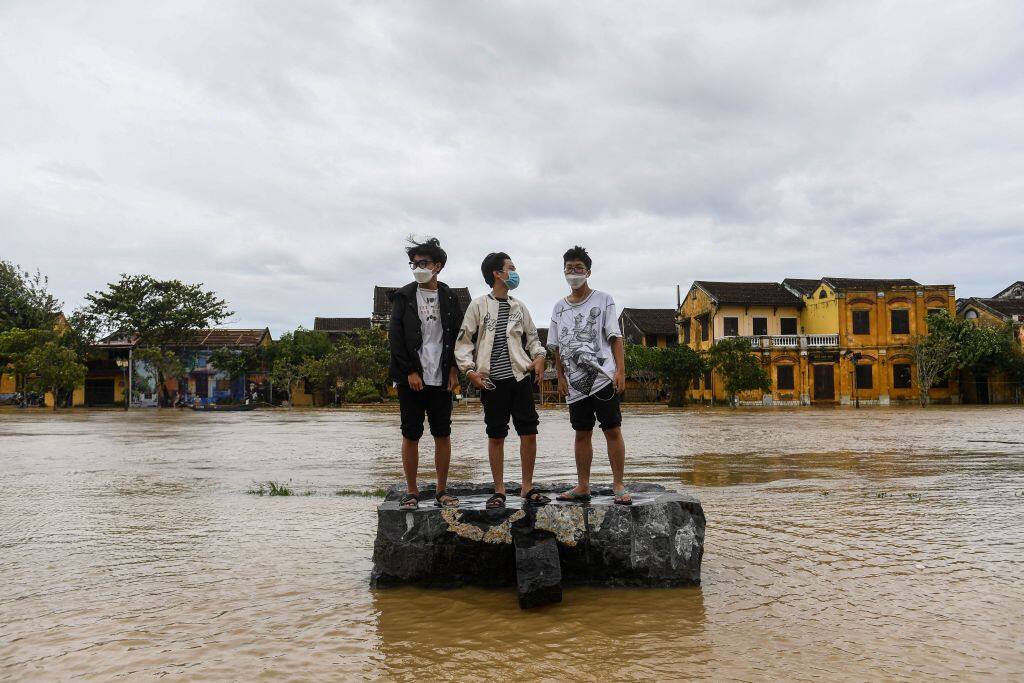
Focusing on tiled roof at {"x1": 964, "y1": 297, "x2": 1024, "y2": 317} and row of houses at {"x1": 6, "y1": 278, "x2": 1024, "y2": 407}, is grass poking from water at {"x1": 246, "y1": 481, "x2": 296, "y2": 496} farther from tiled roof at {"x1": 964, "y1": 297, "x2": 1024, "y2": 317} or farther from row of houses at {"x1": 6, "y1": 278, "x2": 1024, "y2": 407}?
tiled roof at {"x1": 964, "y1": 297, "x2": 1024, "y2": 317}

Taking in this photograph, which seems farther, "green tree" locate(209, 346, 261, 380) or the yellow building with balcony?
"green tree" locate(209, 346, 261, 380)

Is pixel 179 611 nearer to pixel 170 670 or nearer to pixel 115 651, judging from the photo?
pixel 115 651

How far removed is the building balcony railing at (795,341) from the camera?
136ft

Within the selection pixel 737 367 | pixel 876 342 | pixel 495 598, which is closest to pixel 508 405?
pixel 495 598

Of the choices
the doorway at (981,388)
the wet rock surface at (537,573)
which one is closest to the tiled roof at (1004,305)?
the doorway at (981,388)

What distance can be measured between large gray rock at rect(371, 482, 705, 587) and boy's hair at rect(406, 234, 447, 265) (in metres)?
1.61

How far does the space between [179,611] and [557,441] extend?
469 inches

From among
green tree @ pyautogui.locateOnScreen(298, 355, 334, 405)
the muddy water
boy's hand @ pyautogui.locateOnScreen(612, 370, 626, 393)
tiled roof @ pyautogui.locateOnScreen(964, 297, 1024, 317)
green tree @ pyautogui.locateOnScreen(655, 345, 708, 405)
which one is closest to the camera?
the muddy water

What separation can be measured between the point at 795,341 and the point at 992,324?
11572 mm

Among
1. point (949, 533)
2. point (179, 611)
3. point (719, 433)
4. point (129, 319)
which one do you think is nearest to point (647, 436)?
point (719, 433)

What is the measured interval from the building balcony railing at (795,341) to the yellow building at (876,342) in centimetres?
51

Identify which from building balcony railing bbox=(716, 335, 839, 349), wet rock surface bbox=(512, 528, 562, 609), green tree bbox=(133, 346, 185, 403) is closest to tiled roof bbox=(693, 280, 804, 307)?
building balcony railing bbox=(716, 335, 839, 349)

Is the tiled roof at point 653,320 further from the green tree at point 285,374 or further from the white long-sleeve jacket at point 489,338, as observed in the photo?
the white long-sleeve jacket at point 489,338

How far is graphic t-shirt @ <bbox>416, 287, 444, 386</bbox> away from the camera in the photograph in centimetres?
464
